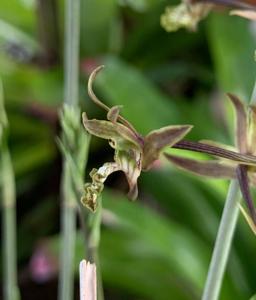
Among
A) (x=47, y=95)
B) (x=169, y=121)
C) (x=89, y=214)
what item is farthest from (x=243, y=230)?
(x=89, y=214)

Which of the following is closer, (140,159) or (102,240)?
(140,159)

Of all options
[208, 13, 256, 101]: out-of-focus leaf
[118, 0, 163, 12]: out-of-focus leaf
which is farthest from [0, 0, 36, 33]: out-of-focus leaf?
[208, 13, 256, 101]: out-of-focus leaf

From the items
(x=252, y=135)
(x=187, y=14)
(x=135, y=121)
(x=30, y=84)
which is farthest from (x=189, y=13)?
(x=30, y=84)

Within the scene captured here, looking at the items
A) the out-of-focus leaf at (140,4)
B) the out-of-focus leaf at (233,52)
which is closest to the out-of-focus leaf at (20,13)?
the out-of-focus leaf at (140,4)

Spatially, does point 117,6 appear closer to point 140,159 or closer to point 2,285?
point 2,285

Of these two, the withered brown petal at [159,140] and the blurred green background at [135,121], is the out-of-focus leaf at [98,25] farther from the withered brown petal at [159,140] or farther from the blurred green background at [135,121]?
the withered brown petal at [159,140]

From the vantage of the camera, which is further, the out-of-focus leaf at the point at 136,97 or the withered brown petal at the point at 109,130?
the out-of-focus leaf at the point at 136,97

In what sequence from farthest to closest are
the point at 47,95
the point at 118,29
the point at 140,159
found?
the point at 118,29, the point at 47,95, the point at 140,159
